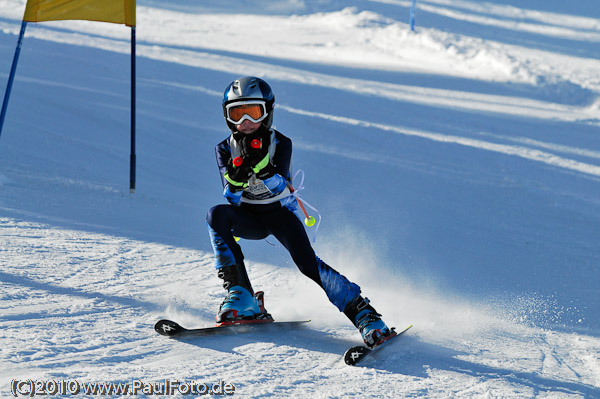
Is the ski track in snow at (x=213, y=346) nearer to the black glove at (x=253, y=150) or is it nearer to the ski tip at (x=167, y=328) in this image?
the ski tip at (x=167, y=328)

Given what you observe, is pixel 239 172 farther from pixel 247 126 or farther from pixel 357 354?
pixel 357 354

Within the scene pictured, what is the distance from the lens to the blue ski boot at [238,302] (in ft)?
12.7

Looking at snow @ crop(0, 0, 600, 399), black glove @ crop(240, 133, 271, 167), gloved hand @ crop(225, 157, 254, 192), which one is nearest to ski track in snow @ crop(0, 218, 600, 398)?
snow @ crop(0, 0, 600, 399)

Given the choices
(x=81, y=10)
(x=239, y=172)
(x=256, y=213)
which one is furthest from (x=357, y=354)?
(x=81, y=10)

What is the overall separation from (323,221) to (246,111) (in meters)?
3.18

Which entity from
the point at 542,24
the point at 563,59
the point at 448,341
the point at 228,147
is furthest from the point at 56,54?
the point at 542,24

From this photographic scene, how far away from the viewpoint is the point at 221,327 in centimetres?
379

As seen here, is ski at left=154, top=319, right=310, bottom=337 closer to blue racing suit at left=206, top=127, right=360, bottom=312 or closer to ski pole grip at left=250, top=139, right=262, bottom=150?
blue racing suit at left=206, top=127, right=360, bottom=312

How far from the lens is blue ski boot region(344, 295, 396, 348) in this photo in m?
3.71

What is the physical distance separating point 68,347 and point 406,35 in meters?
18.8

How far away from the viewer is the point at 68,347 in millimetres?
3363

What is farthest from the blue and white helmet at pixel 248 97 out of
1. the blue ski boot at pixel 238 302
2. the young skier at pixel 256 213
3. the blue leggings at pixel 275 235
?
the blue ski boot at pixel 238 302

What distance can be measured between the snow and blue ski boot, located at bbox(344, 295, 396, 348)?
9 centimetres

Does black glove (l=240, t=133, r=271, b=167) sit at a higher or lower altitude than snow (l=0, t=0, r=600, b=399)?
higher
